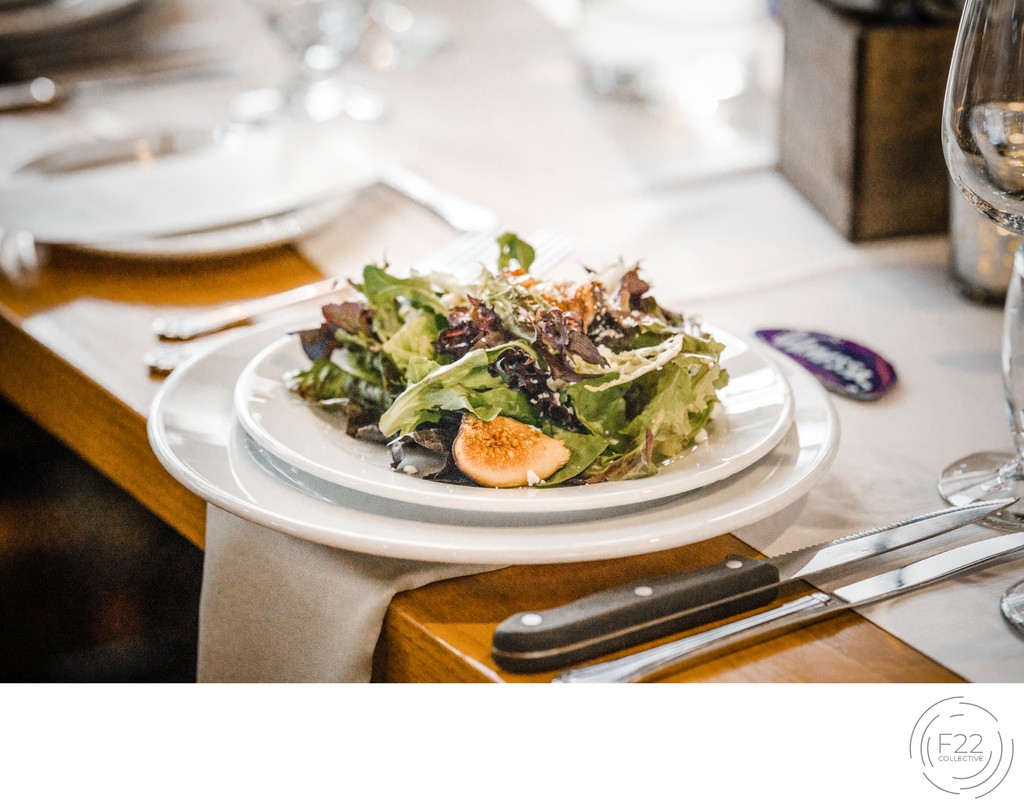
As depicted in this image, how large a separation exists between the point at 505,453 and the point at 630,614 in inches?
4.8

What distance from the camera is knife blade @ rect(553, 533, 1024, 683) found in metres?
Answer: 0.57

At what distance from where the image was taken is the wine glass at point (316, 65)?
5.04 feet

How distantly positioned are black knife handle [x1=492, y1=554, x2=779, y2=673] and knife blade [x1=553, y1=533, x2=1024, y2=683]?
0.03ft

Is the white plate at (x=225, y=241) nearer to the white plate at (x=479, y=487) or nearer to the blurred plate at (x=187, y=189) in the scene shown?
the blurred plate at (x=187, y=189)

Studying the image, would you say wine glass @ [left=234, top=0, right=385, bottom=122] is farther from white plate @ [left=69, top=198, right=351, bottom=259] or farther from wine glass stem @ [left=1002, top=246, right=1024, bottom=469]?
wine glass stem @ [left=1002, top=246, right=1024, bottom=469]

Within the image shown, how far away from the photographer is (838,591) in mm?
635

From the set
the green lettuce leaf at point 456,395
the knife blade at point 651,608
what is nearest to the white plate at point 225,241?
the green lettuce leaf at point 456,395

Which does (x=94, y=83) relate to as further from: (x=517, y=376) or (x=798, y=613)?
(x=798, y=613)
